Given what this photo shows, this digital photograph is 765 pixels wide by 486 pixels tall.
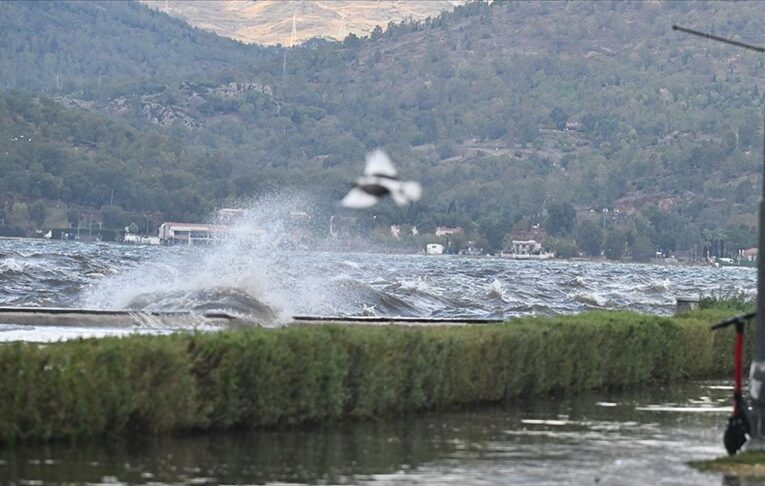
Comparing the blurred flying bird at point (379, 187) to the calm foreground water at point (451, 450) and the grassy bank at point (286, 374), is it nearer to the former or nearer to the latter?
the calm foreground water at point (451, 450)

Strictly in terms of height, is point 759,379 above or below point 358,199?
below

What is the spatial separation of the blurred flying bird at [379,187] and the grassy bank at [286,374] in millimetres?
2955

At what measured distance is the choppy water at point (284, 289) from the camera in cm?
4712

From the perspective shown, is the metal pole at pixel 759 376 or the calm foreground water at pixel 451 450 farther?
the metal pole at pixel 759 376

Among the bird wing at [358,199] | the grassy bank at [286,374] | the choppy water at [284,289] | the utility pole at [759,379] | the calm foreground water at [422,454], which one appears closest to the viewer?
the bird wing at [358,199]

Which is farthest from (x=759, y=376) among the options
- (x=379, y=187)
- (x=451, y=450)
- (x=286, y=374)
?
(x=286, y=374)

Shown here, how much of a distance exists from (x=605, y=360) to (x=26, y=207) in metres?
170

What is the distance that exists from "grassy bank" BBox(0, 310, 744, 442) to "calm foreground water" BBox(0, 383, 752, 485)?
0.26m

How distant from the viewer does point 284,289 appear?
55.6 m

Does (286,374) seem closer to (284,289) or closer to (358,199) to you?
(358,199)

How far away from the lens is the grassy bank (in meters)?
18.2

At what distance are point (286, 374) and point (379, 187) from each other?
12.9 ft

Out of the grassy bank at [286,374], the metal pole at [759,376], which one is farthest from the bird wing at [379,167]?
the metal pole at [759,376]

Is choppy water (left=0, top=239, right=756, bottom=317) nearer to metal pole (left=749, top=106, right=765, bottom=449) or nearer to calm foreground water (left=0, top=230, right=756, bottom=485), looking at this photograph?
calm foreground water (left=0, top=230, right=756, bottom=485)
